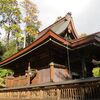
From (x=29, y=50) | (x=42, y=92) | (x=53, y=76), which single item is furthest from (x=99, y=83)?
(x=29, y=50)

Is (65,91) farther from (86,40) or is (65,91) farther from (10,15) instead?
(10,15)

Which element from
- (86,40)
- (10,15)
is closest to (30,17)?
(10,15)

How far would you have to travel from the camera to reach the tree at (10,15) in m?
34.8

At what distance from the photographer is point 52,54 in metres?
12.1

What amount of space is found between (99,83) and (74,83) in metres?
1.35

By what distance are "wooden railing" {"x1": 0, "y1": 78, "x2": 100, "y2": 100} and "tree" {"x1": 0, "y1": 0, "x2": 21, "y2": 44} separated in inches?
987

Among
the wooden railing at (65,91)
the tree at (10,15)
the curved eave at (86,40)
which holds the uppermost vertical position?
the tree at (10,15)

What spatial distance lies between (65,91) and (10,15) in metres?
32.1

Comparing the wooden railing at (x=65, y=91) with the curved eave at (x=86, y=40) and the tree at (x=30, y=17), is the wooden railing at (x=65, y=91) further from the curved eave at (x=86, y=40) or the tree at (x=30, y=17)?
the tree at (x=30, y=17)

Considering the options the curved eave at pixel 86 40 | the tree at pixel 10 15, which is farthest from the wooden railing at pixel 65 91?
the tree at pixel 10 15

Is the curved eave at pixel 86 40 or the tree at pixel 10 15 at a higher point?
the tree at pixel 10 15

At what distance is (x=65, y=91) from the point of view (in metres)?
8.42


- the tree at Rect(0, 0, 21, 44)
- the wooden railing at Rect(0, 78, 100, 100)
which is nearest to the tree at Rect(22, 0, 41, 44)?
the tree at Rect(0, 0, 21, 44)

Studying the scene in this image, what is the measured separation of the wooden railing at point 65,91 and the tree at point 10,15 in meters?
25.1
